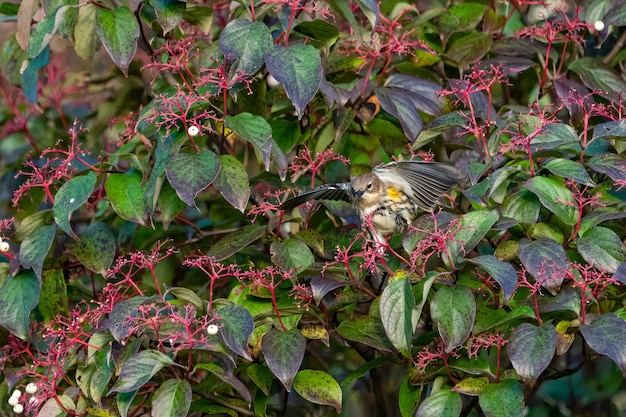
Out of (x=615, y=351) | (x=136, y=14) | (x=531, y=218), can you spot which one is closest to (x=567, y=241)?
(x=531, y=218)

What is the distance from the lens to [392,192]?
8.48ft

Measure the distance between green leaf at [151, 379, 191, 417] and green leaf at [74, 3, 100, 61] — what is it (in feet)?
2.90

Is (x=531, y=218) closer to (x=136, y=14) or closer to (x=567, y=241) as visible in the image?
(x=567, y=241)

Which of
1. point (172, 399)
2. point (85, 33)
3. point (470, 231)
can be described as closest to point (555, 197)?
point (470, 231)

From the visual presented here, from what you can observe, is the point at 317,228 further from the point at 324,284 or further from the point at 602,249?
the point at 602,249

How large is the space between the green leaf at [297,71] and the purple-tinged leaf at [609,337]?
2.39ft

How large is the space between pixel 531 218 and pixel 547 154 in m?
0.18

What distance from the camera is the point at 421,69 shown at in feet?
8.83

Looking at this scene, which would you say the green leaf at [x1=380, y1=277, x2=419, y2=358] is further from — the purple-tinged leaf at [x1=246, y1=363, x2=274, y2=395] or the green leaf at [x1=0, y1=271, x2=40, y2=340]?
the green leaf at [x1=0, y1=271, x2=40, y2=340]

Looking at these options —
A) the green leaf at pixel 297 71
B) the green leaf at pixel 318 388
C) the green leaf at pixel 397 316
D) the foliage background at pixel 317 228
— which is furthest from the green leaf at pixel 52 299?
the green leaf at pixel 397 316

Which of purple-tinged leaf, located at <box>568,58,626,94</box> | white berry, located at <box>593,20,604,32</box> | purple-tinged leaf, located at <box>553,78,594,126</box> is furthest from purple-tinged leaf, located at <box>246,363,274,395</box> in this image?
white berry, located at <box>593,20,604,32</box>

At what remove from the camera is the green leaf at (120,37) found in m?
2.29

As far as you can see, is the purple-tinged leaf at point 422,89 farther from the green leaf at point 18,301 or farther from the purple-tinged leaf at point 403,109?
the green leaf at point 18,301

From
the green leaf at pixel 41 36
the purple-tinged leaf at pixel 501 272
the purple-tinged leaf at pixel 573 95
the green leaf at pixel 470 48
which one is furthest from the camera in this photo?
the green leaf at pixel 470 48
